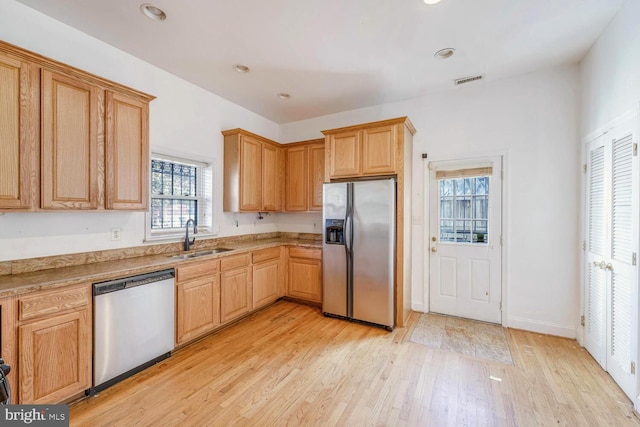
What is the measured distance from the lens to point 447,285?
3.56 m

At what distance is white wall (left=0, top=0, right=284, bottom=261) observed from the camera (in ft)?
Result: 6.72

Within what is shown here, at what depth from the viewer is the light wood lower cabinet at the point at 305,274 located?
382 cm

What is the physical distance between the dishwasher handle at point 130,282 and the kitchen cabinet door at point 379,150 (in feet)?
7.91

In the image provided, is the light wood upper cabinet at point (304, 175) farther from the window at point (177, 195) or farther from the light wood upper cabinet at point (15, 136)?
the light wood upper cabinet at point (15, 136)

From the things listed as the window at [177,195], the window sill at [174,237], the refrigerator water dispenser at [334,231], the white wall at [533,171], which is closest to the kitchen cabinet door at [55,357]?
the window sill at [174,237]

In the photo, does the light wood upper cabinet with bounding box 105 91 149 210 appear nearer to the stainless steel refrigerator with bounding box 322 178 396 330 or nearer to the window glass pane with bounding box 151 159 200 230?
the window glass pane with bounding box 151 159 200 230

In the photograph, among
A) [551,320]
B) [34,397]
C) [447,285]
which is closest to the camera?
[34,397]

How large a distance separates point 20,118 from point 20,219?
30.3 inches

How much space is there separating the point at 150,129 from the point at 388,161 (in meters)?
2.67

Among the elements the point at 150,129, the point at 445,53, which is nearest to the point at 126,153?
the point at 150,129

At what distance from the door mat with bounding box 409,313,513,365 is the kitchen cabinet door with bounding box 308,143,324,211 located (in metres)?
2.13

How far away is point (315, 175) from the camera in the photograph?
165 inches

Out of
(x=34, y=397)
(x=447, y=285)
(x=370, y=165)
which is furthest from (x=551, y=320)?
(x=34, y=397)

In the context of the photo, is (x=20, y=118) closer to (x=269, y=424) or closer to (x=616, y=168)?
(x=269, y=424)
